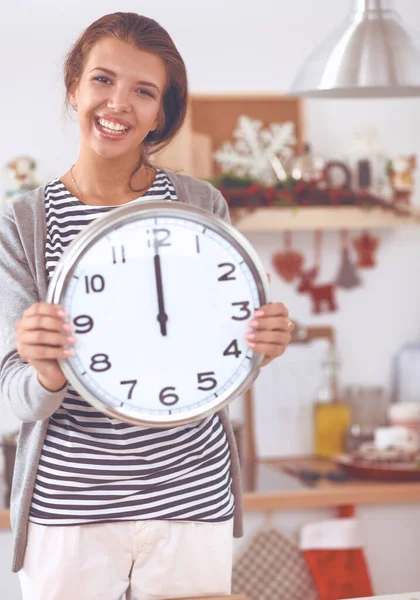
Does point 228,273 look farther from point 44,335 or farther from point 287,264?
point 287,264

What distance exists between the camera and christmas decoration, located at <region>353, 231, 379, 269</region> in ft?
9.48

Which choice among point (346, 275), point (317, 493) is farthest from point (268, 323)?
point (346, 275)

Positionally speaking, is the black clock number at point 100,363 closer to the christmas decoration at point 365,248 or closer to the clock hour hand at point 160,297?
the clock hour hand at point 160,297

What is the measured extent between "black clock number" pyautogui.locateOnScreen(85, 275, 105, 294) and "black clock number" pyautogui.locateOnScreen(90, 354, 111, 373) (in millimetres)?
76

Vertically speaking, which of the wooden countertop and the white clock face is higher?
the white clock face

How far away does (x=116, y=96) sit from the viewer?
114 cm

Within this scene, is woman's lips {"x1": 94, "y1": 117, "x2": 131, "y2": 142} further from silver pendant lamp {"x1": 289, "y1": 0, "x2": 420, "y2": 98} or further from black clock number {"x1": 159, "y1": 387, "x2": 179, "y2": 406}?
silver pendant lamp {"x1": 289, "y1": 0, "x2": 420, "y2": 98}

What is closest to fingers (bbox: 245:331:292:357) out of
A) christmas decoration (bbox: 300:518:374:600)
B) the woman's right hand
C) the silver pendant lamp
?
the woman's right hand

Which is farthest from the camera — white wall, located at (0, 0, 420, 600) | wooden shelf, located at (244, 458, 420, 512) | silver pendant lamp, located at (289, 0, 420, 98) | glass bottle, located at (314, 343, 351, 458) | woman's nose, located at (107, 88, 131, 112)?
glass bottle, located at (314, 343, 351, 458)

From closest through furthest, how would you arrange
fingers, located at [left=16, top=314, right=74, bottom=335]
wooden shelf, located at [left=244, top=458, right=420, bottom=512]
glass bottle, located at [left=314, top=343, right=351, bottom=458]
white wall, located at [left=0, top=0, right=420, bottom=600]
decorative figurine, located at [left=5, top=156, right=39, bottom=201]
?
1. fingers, located at [left=16, top=314, right=74, bottom=335]
2. wooden shelf, located at [left=244, top=458, right=420, bottom=512]
3. decorative figurine, located at [left=5, top=156, right=39, bottom=201]
4. white wall, located at [left=0, top=0, right=420, bottom=600]
5. glass bottle, located at [left=314, top=343, right=351, bottom=458]

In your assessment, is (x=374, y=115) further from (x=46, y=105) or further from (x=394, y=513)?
(x=394, y=513)

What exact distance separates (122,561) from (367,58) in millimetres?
1024

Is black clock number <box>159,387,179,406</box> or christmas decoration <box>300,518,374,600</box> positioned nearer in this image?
black clock number <box>159,387,179,406</box>

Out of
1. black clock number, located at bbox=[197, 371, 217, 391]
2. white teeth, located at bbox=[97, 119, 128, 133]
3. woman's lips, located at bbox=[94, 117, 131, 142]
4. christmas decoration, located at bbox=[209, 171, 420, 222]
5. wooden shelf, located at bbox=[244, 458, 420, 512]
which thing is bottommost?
wooden shelf, located at bbox=[244, 458, 420, 512]
